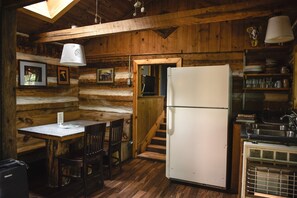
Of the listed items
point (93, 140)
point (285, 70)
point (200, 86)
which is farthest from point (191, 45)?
point (93, 140)

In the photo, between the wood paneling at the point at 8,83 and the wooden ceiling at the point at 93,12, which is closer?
the wood paneling at the point at 8,83

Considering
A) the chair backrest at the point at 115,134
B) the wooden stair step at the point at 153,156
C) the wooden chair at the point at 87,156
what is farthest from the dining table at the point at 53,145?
the wooden stair step at the point at 153,156

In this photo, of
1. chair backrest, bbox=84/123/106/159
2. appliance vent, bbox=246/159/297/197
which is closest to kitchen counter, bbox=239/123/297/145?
appliance vent, bbox=246/159/297/197

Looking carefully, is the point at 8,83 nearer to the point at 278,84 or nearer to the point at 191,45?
the point at 191,45

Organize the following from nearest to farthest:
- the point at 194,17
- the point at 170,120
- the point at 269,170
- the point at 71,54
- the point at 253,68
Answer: the point at 269,170
the point at 194,17
the point at 71,54
the point at 170,120
the point at 253,68

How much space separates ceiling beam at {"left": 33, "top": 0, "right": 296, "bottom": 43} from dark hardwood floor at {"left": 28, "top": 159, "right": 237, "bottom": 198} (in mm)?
2233

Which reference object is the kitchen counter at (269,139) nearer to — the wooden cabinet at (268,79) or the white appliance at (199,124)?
the white appliance at (199,124)

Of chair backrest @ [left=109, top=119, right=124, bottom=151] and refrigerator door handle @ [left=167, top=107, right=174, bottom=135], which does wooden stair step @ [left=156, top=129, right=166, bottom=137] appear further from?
refrigerator door handle @ [left=167, top=107, right=174, bottom=135]

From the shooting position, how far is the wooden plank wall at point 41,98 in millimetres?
3639

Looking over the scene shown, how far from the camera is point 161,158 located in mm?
4113

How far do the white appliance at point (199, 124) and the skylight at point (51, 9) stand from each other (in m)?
2.01

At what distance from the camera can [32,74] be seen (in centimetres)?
386

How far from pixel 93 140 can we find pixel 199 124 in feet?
4.75

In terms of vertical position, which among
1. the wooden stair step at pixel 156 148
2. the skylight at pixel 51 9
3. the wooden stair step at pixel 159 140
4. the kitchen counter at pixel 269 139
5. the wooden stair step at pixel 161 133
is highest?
the skylight at pixel 51 9
